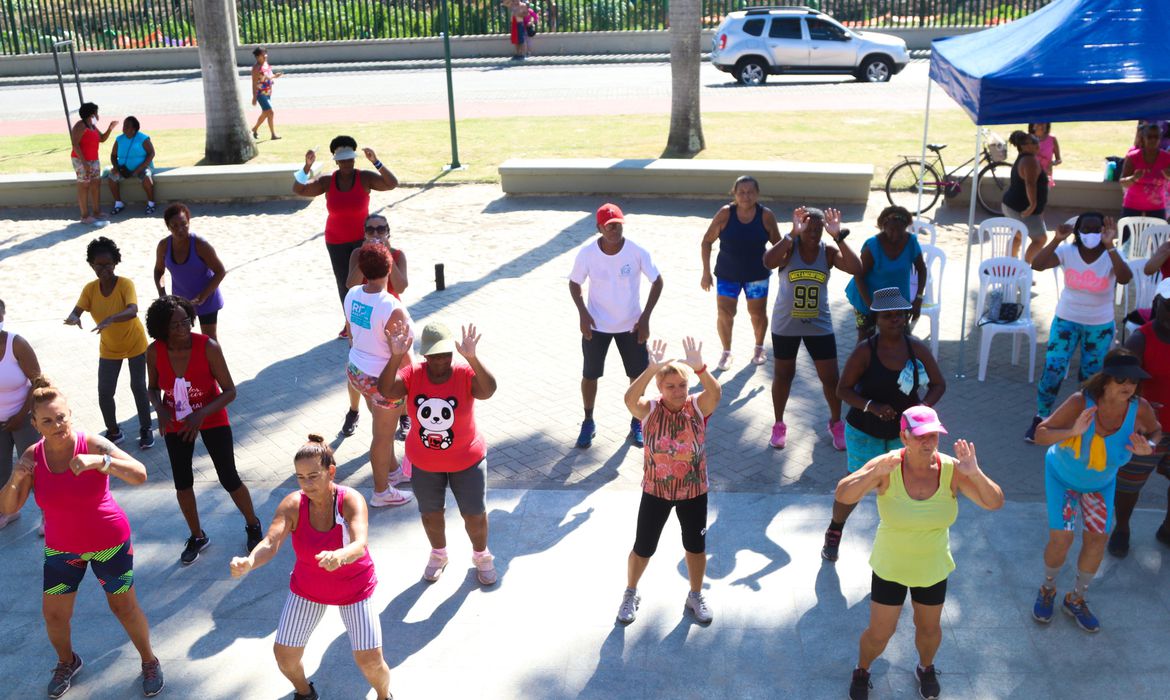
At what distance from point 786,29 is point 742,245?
18.6m

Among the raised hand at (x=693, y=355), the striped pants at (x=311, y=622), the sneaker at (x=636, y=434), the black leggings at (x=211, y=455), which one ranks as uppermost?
the raised hand at (x=693, y=355)

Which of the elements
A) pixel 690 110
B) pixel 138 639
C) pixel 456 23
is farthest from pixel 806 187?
pixel 456 23

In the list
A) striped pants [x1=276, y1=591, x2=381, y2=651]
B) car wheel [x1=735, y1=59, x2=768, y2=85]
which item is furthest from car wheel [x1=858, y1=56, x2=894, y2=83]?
striped pants [x1=276, y1=591, x2=381, y2=651]

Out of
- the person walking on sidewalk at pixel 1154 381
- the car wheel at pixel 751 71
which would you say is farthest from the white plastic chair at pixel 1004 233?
the car wheel at pixel 751 71

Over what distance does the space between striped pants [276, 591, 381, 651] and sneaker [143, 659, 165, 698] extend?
98 centimetres

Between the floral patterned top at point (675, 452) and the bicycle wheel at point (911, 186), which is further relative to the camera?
the bicycle wheel at point (911, 186)

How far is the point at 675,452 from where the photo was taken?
525 cm

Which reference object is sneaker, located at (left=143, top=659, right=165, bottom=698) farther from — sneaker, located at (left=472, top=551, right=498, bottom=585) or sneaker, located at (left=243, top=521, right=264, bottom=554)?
sneaker, located at (left=472, top=551, right=498, bottom=585)

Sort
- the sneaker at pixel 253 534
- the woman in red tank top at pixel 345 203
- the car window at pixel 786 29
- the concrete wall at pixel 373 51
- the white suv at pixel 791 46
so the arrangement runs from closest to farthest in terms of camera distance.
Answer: the sneaker at pixel 253 534 < the woman in red tank top at pixel 345 203 < the white suv at pixel 791 46 < the car window at pixel 786 29 < the concrete wall at pixel 373 51

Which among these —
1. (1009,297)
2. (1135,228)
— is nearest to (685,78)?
(1135,228)

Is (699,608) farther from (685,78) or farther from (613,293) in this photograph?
(685,78)

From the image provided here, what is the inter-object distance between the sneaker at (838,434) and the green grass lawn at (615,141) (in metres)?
8.39

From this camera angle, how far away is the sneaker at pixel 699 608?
5.66 meters

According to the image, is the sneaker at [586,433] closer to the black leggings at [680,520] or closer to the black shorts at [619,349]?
the black shorts at [619,349]
